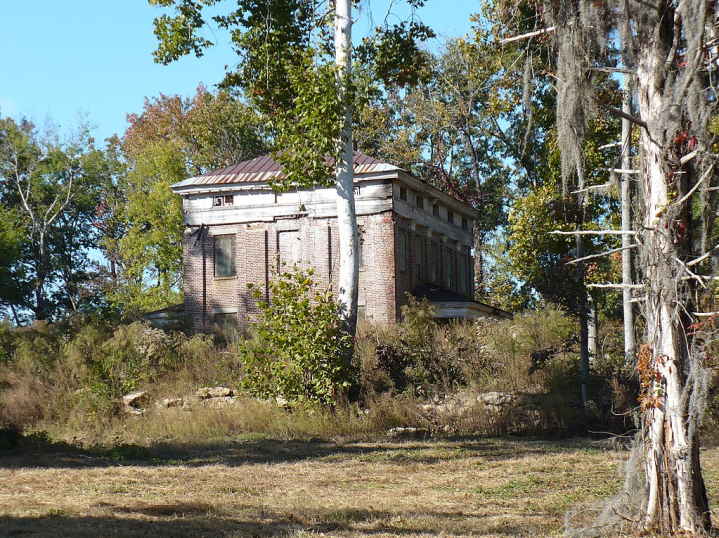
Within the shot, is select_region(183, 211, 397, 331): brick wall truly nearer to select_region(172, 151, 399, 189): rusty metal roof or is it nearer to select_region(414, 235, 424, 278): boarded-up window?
select_region(172, 151, 399, 189): rusty metal roof

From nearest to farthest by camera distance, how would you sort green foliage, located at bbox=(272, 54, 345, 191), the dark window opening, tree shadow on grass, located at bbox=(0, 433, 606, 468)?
tree shadow on grass, located at bbox=(0, 433, 606, 468)
green foliage, located at bbox=(272, 54, 345, 191)
the dark window opening

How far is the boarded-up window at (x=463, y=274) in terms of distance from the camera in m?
38.4

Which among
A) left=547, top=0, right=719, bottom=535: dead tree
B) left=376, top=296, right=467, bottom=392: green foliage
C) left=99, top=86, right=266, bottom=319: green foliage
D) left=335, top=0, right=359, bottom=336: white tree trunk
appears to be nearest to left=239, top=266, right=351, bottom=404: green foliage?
left=335, top=0, right=359, bottom=336: white tree trunk

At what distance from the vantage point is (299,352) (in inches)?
753

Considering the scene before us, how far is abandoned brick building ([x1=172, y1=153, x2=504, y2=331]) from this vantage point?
31969mm

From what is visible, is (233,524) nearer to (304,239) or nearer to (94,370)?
(94,370)

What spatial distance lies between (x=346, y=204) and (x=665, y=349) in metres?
13.0

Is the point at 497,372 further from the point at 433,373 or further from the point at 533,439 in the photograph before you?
the point at 533,439

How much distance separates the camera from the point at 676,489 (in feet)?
24.4

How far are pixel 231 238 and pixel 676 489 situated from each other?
92.4 ft

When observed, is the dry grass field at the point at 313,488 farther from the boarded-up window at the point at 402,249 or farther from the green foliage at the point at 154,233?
the green foliage at the point at 154,233

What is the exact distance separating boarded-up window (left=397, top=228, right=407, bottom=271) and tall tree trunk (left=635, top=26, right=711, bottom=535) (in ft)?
80.2

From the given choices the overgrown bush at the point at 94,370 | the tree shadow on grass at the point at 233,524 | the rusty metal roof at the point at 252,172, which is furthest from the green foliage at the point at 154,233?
the tree shadow on grass at the point at 233,524

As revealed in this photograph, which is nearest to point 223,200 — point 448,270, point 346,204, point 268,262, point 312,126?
point 268,262
